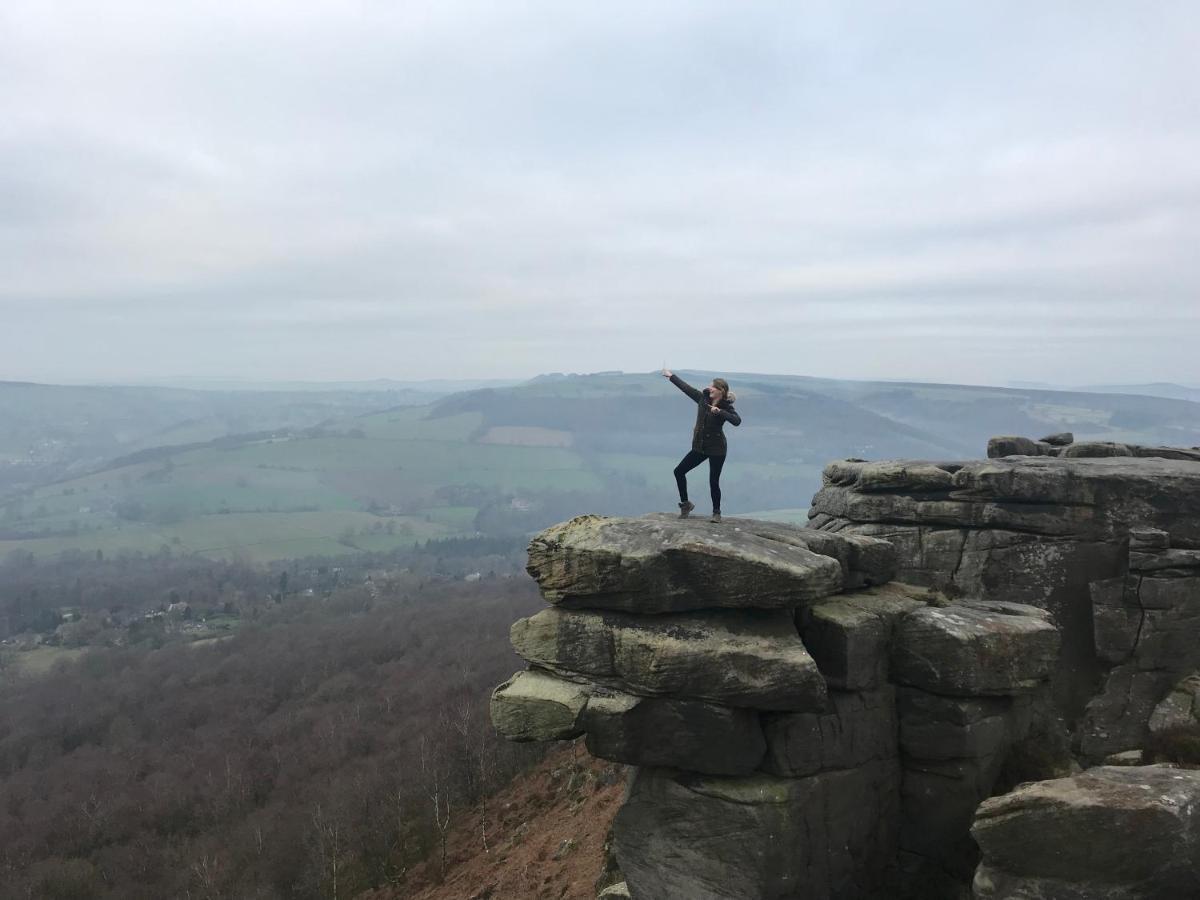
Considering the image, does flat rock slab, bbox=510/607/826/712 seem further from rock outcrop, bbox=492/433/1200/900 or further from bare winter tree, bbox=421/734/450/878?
bare winter tree, bbox=421/734/450/878

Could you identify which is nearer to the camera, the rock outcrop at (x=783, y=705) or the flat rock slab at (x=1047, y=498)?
the rock outcrop at (x=783, y=705)

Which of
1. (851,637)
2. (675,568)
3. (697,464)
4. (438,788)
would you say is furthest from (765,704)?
(438,788)

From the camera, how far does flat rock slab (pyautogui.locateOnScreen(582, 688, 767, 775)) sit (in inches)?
653

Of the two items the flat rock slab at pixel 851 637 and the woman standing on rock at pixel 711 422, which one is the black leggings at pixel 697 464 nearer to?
the woman standing on rock at pixel 711 422

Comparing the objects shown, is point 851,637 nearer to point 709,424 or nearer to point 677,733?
point 677,733

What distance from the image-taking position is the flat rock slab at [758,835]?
1630 cm

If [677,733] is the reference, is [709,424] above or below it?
above

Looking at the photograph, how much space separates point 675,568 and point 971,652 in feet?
23.3

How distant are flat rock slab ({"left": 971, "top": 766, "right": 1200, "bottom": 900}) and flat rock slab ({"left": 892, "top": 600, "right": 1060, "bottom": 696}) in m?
3.02

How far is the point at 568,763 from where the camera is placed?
41406mm

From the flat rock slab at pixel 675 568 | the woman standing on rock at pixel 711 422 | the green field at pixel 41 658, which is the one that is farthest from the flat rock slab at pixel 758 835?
the green field at pixel 41 658

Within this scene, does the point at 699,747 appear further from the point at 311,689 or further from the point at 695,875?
the point at 311,689

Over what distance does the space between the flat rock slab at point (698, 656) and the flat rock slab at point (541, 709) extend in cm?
49

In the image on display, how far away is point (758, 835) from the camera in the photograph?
53.3 feet
